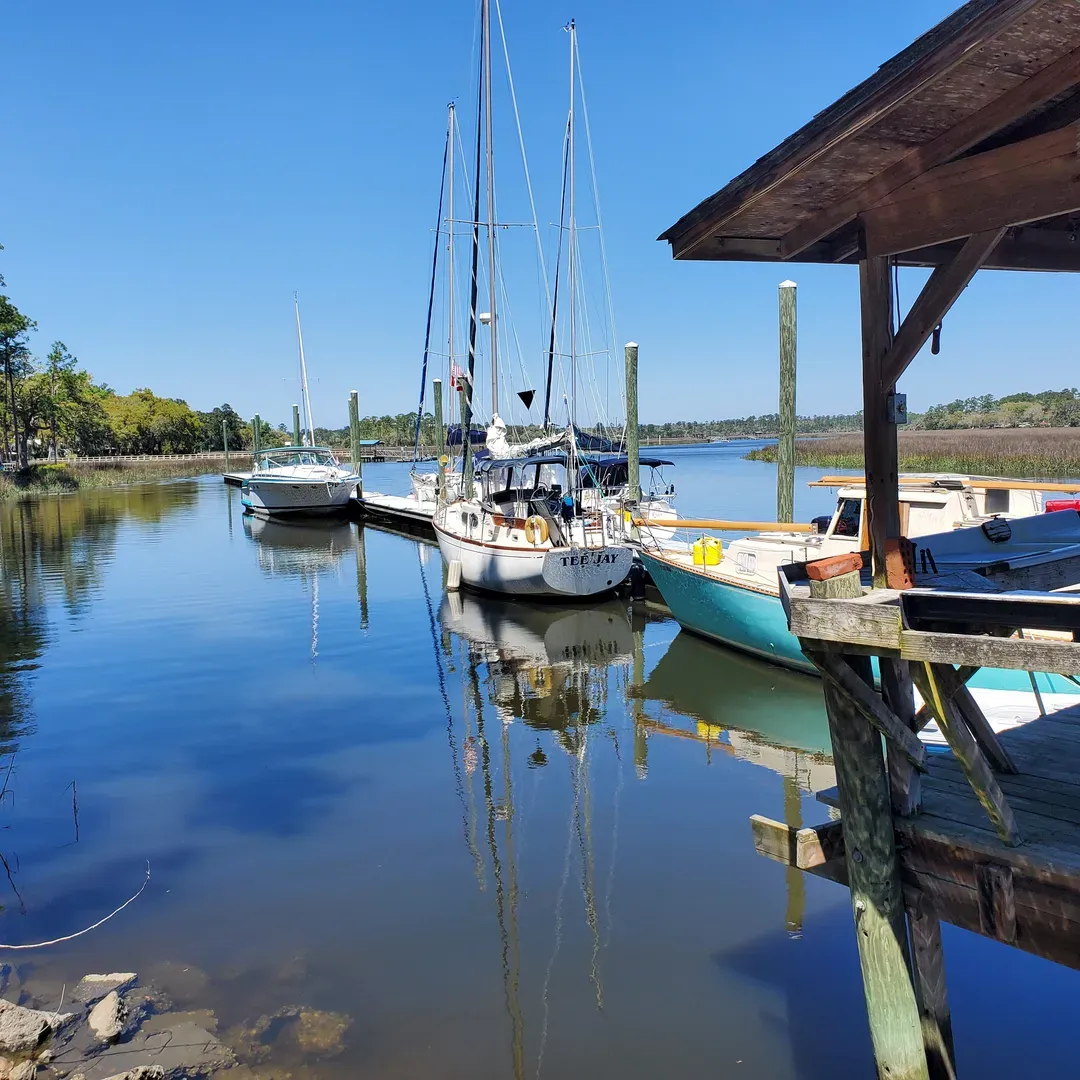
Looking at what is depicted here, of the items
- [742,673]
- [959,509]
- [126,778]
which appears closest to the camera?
[126,778]

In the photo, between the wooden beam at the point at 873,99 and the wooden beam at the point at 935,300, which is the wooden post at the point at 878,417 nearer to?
the wooden beam at the point at 935,300

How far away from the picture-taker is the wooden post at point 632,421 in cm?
2395

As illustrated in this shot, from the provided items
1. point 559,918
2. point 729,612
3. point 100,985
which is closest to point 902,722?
point 559,918

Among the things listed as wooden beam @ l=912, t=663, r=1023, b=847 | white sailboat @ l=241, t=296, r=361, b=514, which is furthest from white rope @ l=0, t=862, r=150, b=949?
white sailboat @ l=241, t=296, r=361, b=514

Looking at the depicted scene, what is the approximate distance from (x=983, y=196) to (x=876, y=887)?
2.81 meters

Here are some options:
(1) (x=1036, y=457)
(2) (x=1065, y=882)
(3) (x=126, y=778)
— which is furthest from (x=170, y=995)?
(1) (x=1036, y=457)

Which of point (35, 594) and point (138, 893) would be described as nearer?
point (138, 893)

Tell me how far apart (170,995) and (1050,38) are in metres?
6.61

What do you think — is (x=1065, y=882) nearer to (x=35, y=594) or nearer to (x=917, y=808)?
(x=917, y=808)

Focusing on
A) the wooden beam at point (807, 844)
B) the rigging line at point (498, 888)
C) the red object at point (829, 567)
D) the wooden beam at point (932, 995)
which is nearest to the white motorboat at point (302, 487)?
the rigging line at point (498, 888)

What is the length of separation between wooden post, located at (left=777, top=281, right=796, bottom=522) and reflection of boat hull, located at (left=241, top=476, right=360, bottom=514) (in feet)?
A: 84.0

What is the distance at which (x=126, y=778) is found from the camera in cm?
972

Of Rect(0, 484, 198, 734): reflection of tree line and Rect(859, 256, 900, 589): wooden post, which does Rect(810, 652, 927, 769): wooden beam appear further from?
Rect(0, 484, 198, 734): reflection of tree line

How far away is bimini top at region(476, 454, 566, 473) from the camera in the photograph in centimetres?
2105
